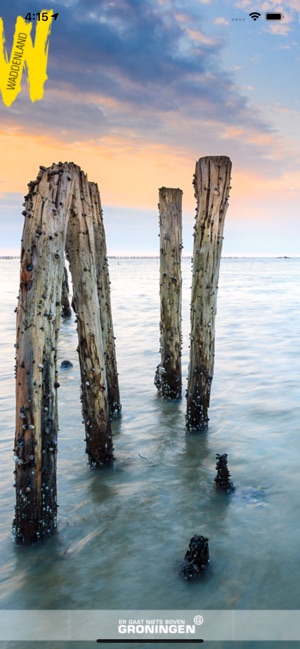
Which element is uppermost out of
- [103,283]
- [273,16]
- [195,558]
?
[273,16]

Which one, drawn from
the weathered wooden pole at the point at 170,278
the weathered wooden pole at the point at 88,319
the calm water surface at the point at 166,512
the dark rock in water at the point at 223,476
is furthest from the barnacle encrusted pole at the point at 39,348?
the weathered wooden pole at the point at 170,278

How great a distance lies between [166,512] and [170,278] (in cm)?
369

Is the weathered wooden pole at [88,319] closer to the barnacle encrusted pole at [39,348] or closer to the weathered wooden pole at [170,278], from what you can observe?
the barnacle encrusted pole at [39,348]

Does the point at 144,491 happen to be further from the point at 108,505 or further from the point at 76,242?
the point at 76,242

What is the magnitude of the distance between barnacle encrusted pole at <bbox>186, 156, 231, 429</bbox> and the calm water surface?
0.93 metres

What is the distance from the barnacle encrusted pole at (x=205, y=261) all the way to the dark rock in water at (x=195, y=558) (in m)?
2.79

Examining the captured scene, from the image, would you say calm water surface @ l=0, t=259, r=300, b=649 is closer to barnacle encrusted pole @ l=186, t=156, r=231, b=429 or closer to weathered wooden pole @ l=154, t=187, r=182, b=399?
weathered wooden pole @ l=154, t=187, r=182, b=399

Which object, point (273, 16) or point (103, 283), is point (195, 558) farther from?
point (273, 16)

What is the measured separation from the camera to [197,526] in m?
4.59

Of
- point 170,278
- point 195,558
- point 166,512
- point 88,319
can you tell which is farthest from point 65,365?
point 195,558

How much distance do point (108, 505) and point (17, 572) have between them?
121 centimetres

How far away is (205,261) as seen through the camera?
20.2ft

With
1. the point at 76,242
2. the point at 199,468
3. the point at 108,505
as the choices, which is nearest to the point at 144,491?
the point at 108,505

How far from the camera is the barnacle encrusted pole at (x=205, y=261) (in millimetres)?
5949
